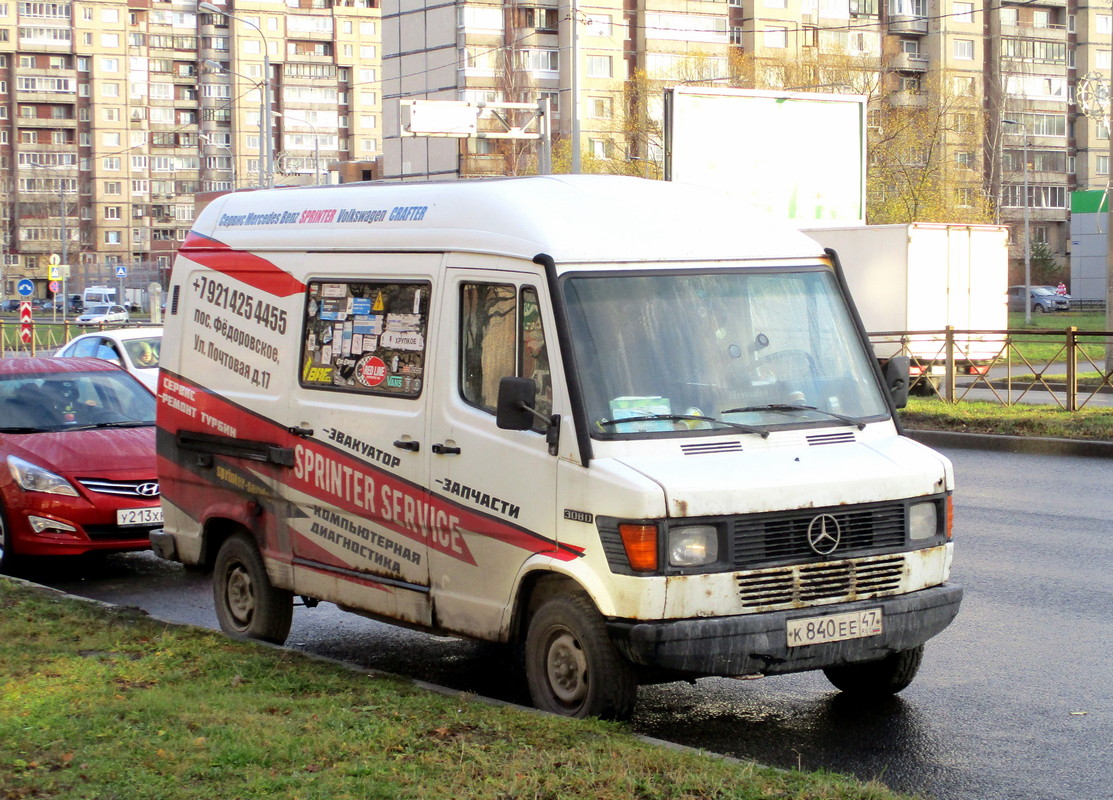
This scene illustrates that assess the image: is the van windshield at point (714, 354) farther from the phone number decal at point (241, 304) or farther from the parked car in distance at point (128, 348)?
the parked car in distance at point (128, 348)

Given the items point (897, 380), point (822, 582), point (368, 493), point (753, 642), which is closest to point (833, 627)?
point (822, 582)

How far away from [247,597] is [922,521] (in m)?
3.75

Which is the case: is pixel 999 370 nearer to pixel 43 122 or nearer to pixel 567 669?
pixel 567 669

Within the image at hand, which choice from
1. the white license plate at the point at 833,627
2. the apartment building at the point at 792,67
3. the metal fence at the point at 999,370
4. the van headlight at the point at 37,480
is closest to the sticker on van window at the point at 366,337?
the white license plate at the point at 833,627

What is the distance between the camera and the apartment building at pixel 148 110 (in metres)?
123

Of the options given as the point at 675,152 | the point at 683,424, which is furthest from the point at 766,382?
the point at 675,152

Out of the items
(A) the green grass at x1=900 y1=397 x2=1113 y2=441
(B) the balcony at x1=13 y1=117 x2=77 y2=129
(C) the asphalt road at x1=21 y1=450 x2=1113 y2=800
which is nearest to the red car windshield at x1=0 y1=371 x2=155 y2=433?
(C) the asphalt road at x1=21 y1=450 x2=1113 y2=800

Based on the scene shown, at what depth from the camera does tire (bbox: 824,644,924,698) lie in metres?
6.59

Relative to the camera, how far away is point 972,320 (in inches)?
1169

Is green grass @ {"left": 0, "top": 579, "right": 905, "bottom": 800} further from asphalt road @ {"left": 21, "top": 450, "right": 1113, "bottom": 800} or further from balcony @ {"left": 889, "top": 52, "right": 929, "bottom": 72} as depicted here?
balcony @ {"left": 889, "top": 52, "right": 929, "bottom": 72}

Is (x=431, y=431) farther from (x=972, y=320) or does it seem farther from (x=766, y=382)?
(x=972, y=320)

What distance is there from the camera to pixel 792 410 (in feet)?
20.6

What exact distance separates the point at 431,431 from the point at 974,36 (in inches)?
3717

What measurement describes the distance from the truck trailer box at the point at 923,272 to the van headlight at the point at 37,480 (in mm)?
19699
